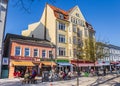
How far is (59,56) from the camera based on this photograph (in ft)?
124

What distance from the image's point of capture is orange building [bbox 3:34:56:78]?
30047mm

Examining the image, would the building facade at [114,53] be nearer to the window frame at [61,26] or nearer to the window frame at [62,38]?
the window frame at [62,38]

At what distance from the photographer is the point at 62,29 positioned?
40.1 metres

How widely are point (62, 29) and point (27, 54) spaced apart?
11.1 m

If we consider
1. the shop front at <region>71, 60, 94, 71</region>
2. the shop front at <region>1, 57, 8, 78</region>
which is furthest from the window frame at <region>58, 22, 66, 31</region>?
the shop front at <region>1, 57, 8, 78</region>

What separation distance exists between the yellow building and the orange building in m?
3.01

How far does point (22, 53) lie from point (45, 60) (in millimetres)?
5070

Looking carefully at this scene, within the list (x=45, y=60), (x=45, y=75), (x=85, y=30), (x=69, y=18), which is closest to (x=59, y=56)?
(x=45, y=60)

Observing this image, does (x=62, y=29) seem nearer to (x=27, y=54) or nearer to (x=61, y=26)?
(x=61, y=26)

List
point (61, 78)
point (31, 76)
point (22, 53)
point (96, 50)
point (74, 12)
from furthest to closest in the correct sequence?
point (74, 12), point (96, 50), point (22, 53), point (61, 78), point (31, 76)

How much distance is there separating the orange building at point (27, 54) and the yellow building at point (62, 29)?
301cm

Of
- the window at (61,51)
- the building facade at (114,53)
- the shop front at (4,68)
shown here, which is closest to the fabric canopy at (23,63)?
the shop front at (4,68)

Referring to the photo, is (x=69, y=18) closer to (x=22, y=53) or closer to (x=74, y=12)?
(x=74, y=12)

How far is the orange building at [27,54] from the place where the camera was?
30.0 m
